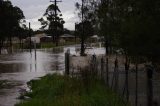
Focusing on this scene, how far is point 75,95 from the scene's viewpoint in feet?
50.2

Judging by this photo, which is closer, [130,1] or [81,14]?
[130,1]

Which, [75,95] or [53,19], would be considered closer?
Answer: [75,95]

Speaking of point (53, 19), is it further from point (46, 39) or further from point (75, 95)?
point (75, 95)

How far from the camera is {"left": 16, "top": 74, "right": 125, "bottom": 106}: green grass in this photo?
544 inches

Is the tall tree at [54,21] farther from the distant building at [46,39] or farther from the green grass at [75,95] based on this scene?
the green grass at [75,95]

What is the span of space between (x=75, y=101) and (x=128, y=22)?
264 centimetres

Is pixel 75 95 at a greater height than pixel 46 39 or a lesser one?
lesser

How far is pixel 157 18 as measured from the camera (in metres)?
12.6

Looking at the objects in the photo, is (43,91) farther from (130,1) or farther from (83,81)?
(130,1)

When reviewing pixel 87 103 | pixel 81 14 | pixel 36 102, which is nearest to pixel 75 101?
pixel 87 103

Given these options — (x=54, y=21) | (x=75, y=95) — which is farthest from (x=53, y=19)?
(x=75, y=95)

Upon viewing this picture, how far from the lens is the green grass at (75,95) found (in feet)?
45.3

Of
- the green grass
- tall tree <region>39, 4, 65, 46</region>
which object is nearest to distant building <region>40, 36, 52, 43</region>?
tall tree <region>39, 4, 65, 46</region>

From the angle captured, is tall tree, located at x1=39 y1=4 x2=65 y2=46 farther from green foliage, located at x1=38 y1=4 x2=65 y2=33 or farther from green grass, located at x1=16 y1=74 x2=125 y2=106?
green grass, located at x1=16 y1=74 x2=125 y2=106
